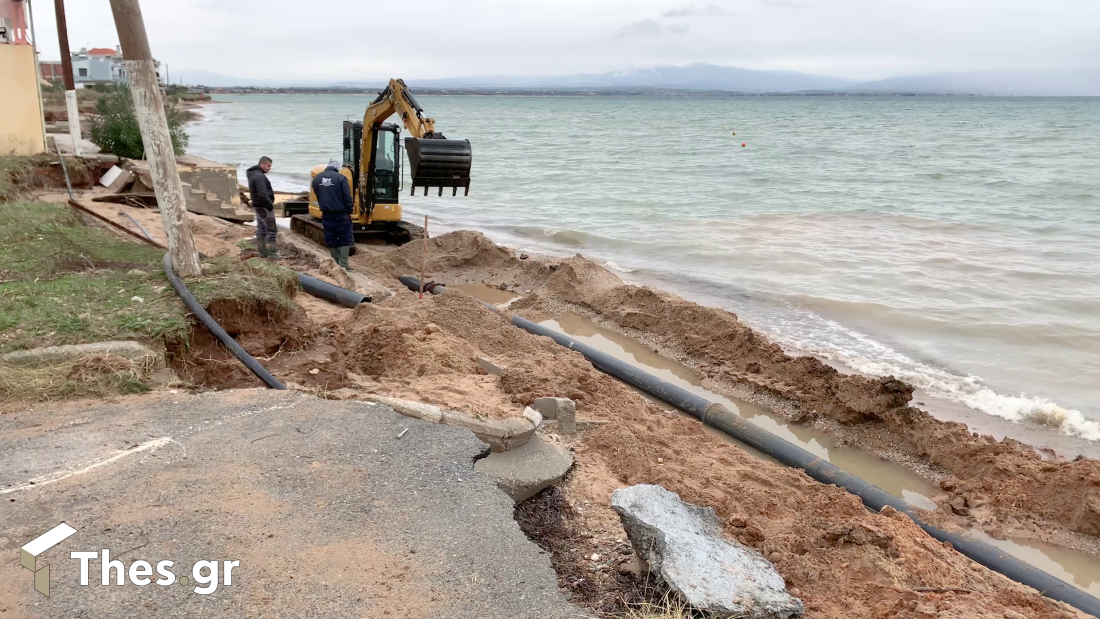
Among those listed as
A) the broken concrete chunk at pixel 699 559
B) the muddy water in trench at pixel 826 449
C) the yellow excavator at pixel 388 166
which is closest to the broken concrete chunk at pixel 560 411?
the broken concrete chunk at pixel 699 559

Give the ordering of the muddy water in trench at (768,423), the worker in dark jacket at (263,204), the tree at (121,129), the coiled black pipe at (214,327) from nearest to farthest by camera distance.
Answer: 1. the coiled black pipe at (214,327)
2. the muddy water in trench at (768,423)
3. the worker in dark jacket at (263,204)
4. the tree at (121,129)

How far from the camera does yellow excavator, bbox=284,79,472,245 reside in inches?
421

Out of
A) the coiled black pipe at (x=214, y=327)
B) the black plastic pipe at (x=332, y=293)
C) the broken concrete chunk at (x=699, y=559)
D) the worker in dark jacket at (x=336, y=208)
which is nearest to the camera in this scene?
the broken concrete chunk at (x=699, y=559)

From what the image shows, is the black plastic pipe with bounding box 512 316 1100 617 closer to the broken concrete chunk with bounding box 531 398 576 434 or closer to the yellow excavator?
the broken concrete chunk with bounding box 531 398 576 434

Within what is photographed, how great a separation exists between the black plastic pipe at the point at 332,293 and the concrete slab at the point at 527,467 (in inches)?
167

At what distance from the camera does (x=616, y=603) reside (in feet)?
12.4

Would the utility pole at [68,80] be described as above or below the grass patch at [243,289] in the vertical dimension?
above

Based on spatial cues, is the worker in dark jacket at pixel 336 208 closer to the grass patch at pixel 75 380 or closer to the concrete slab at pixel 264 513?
the grass patch at pixel 75 380

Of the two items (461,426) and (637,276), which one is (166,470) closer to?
(461,426)

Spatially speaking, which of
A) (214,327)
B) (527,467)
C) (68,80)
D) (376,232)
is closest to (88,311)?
(214,327)

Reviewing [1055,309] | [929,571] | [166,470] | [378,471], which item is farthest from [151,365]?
[1055,309]

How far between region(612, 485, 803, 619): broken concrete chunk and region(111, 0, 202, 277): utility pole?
486cm

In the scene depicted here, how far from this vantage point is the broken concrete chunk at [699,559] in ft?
12.2

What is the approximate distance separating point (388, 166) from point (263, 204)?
9.11 ft
